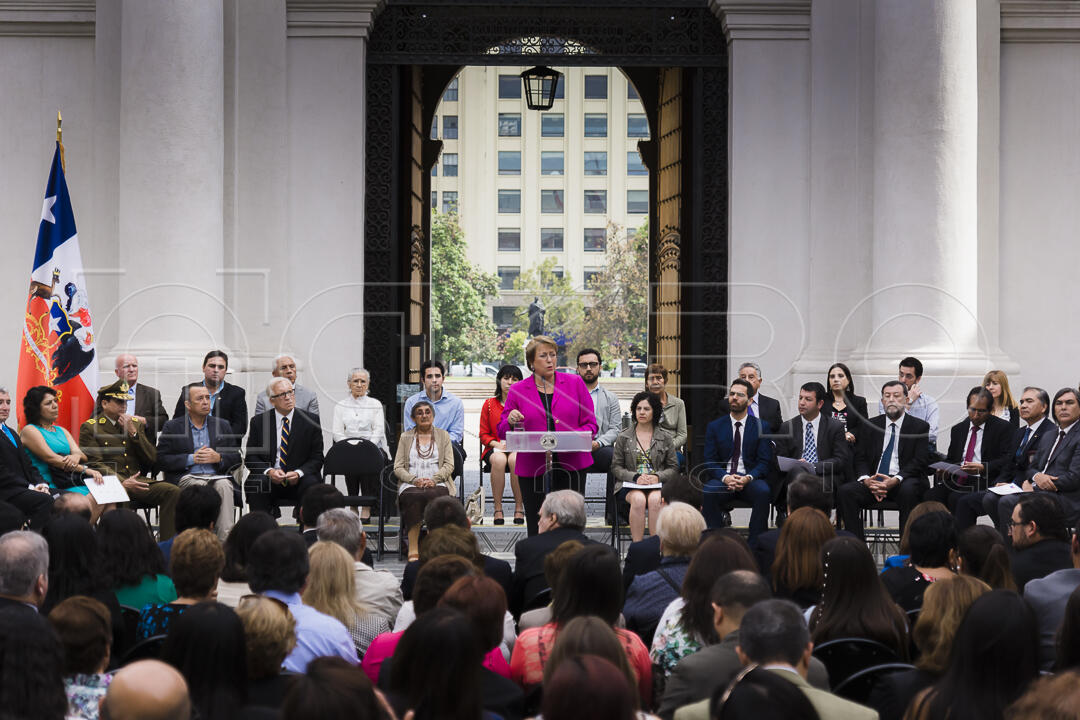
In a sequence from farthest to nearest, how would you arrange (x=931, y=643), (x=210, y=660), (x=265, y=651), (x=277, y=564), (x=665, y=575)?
(x=665, y=575) → (x=277, y=564) → (x=931, y=643) → (x=265, y=651) → (x=210, y=660)

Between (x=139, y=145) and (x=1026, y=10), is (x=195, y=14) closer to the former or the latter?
(x=139, y=145)

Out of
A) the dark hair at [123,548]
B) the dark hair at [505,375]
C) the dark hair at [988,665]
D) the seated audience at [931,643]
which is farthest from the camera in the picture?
the dark hair at [505,375]

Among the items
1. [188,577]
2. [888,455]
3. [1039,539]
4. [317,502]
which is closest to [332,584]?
[188,577]

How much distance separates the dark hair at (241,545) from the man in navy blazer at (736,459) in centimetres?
505

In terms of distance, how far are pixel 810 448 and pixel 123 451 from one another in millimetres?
5512

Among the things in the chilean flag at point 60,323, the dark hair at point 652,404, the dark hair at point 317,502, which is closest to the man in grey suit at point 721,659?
the dark hair at point 317,502

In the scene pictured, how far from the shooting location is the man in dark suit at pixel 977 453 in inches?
380

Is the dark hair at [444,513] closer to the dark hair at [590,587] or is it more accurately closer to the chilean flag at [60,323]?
the dark hair at [590,587]

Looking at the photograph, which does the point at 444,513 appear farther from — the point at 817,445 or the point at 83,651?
the point at 817,445

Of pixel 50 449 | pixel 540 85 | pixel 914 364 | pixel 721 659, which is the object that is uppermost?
pixel 540 85

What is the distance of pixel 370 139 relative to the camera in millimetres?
12977

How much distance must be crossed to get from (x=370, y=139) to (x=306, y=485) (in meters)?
4.55

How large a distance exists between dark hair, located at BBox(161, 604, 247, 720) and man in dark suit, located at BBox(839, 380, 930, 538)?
694 cm

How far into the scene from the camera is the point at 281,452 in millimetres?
10164
